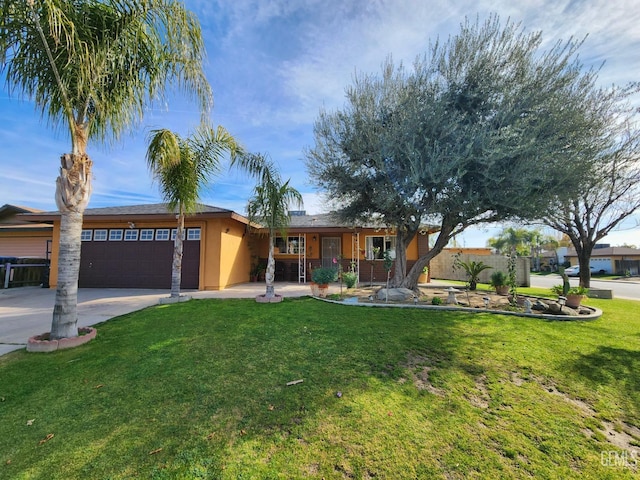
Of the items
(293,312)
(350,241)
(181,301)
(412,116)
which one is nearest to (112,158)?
(181,301)

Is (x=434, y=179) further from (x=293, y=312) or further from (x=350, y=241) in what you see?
(x=350, y=241)

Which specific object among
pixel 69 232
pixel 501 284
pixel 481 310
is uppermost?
pixel 69 232

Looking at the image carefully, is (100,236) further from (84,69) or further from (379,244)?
(379,244)

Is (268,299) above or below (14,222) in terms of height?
below

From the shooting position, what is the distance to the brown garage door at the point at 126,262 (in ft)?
38.2

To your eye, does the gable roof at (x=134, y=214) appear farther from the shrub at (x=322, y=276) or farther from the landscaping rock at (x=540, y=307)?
the landscaping rock at (x=540, y=307)

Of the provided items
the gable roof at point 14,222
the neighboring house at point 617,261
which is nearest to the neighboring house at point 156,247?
the gable roof at point 14,222

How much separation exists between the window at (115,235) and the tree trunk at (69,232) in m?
8.44

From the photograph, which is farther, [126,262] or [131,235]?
[131,235]

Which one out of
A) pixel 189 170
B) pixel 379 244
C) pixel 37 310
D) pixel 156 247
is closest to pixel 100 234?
pixel 156 247

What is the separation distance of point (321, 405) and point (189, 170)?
7.27 metres

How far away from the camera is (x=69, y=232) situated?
4.67 meters

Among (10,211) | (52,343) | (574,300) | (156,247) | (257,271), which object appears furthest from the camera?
(10,211)

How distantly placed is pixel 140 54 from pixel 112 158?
2089 millimetres
